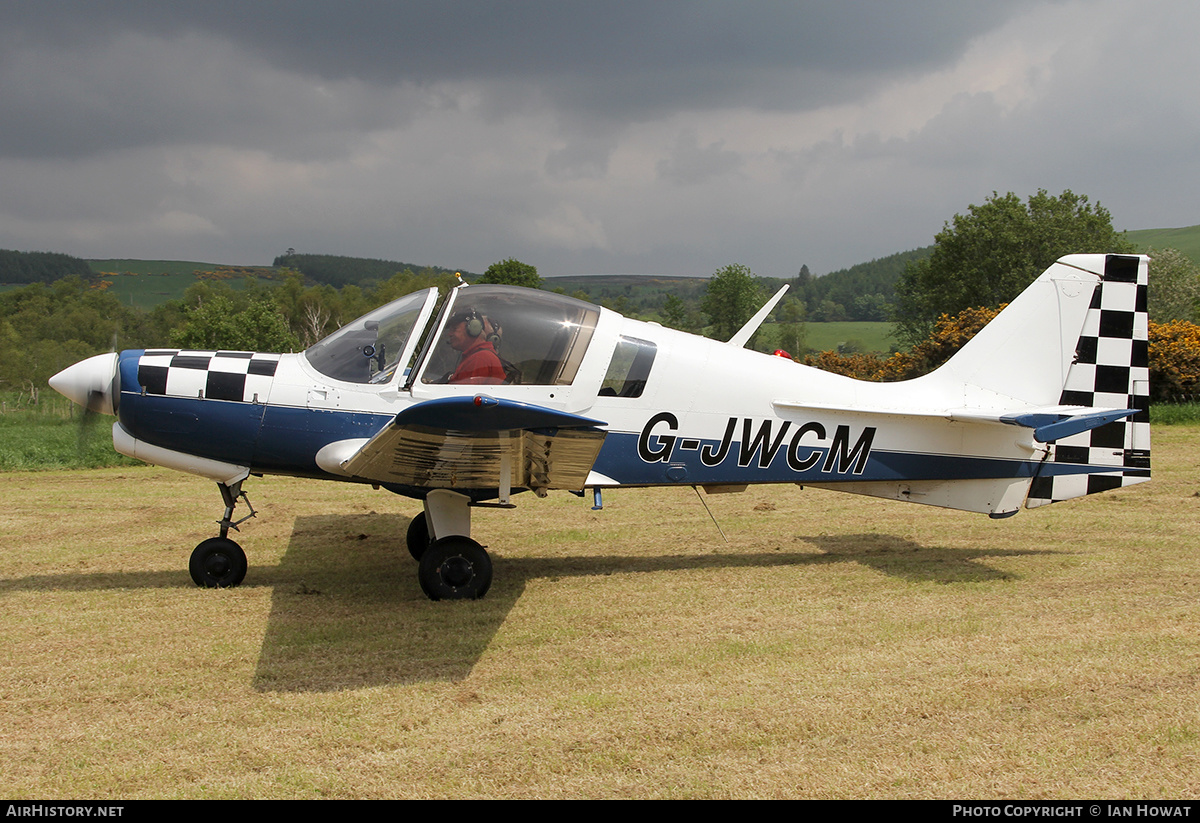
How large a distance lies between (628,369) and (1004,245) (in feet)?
173

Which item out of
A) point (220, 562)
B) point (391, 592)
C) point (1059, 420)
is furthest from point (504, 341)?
point (1059, 420)

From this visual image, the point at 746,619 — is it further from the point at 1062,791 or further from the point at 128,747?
the point at 128,747

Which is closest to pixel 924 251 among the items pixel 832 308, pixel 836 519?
pixel 832 308

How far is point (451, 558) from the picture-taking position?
5883 mm

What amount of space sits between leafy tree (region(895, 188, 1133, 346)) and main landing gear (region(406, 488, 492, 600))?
5056cm

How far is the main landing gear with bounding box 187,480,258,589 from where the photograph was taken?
6.19m

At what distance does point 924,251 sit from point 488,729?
169m

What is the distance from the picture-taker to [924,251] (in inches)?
6156

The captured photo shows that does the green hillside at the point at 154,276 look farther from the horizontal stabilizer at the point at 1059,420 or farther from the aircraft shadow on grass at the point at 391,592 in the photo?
the horizontal stabilizer at the point at 1059,420

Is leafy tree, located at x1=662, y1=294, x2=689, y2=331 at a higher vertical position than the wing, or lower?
higher

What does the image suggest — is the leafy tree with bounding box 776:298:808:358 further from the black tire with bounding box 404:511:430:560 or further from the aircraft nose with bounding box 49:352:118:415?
the aircraft nose with bounding box 49:352:118:415

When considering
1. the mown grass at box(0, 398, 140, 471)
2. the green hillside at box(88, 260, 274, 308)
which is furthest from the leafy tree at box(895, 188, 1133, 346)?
the green hillside at box(88, 260, 274, 308)

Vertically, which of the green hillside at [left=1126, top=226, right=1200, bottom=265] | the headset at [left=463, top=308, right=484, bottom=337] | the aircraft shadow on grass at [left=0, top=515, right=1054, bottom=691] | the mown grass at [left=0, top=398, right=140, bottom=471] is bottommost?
the mown grass at [left=0, top=398, right=140, bottom=471]

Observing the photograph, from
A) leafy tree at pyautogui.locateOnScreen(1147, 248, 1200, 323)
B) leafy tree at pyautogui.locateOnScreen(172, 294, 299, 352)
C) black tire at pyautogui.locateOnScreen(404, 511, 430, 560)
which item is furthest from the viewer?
leafy tree at pyautogui.locateOnScreen(172, 294, 299, 352)
